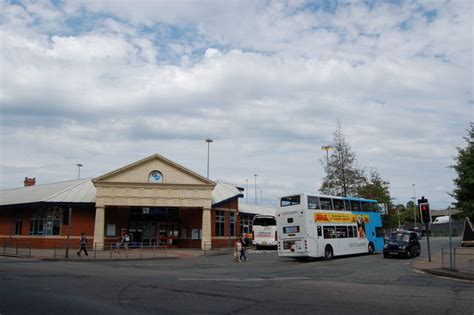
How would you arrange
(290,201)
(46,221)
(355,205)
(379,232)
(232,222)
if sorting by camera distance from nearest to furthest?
(290,201) → (355,205) → (379,232) → (46,221) → (232,222)

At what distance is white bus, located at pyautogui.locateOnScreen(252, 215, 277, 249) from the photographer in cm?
4344

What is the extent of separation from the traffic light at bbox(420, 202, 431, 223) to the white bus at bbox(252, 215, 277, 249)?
1943 cm

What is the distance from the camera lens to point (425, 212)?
82.6 feet

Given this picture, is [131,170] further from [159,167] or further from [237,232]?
[237,232]

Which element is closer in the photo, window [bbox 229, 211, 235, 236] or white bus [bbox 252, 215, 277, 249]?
white bus [bbox 252, 215, 277, 249]

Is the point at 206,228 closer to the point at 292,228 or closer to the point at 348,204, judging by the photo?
the point at 292,228

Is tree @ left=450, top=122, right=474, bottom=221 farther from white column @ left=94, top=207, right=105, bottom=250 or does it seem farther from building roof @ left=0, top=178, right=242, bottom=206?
white column @ left=94, top=207, right=105, bottom=250

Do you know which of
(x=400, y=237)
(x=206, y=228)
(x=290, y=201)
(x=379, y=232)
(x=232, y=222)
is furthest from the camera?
(x=232, y=222)

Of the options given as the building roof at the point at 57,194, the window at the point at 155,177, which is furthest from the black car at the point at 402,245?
the building roof at the point at 57,194

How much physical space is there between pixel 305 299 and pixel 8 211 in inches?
1642

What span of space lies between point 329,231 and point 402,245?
4916 mm

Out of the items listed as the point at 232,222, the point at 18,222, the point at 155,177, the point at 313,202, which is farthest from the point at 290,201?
the point at 18,222

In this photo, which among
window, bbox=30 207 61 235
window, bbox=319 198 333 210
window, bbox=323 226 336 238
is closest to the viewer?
window, bbox=323 226 336 238

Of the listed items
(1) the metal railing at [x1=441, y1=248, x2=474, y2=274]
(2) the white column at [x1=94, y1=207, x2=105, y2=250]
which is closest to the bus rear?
(1) the metal railing at [x1=441, y1=248, x2=474, y2=274]
